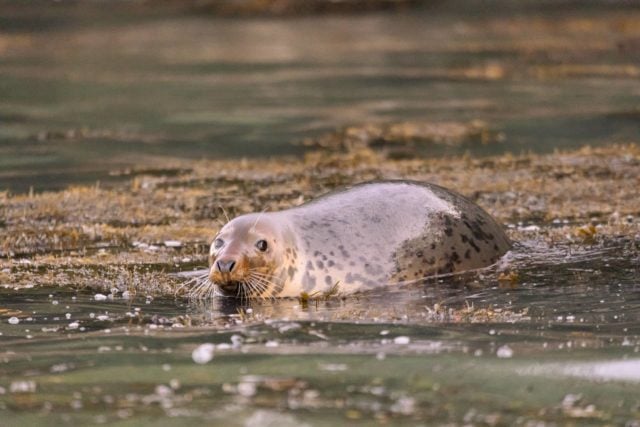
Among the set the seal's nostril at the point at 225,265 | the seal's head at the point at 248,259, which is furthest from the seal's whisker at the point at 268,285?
the seal's nostril at the point at 225,265

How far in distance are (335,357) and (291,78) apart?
1534 centimetres

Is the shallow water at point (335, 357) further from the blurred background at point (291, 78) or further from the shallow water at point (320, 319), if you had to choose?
the blurred background at point (291, 78)

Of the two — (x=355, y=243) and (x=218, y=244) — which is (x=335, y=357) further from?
(x=355, y=243)

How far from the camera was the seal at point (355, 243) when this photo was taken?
8375 mm

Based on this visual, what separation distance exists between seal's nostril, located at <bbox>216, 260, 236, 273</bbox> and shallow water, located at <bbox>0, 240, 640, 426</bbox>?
217 mm

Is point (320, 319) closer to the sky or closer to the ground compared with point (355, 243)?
closer to the ground

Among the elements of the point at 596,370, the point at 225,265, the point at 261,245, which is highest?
the point at 261,245

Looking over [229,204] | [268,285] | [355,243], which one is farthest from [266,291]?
[229,204]

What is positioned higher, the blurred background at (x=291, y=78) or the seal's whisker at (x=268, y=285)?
the blurred background at (x=291, y=78)

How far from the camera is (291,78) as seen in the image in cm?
2162

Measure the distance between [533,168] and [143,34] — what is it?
18.4 metres

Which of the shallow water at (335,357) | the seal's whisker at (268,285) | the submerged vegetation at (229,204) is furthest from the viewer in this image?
the submerged vegetation at (229,204)

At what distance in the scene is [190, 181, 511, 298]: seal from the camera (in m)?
8.38

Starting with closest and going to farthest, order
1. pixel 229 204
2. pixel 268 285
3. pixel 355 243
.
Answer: pixel 268 285
pixel 355 243
pixel 229 204
